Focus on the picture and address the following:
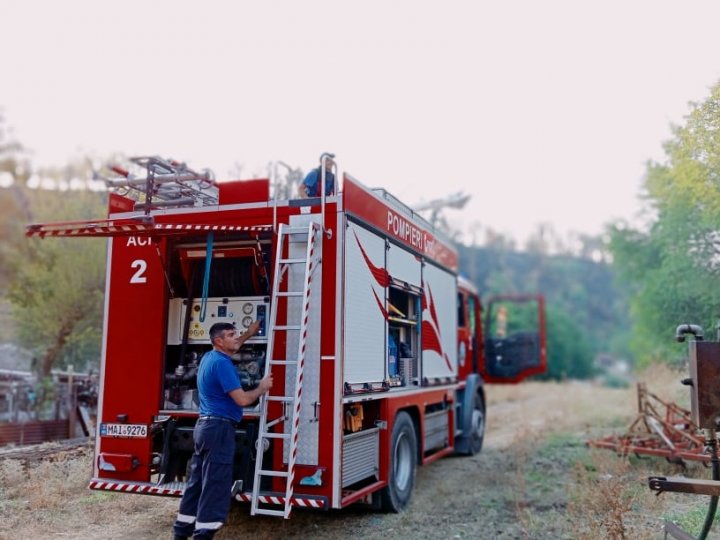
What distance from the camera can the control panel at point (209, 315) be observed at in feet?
21.4

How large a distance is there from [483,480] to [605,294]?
7919 centimetres

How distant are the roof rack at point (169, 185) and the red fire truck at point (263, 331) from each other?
19mm

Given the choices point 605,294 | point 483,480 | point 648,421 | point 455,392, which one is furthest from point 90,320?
point 605,294

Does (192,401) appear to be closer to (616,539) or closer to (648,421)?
(616,539)

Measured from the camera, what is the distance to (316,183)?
6887 millimetres

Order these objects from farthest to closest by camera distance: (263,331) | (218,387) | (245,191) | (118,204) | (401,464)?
1. (401,464)
2. (118,204)
3. (245,191)
4. (263,331)
5. (218,387)

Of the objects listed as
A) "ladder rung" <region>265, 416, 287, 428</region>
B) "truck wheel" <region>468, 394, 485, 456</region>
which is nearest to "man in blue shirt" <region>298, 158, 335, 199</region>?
"ladder rung" <region>265, 416, 287, 428</region>

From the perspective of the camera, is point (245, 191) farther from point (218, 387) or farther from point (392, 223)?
point (218, 387)

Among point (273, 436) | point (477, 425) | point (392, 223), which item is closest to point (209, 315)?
point (273, 436)

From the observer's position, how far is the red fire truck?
227 inches

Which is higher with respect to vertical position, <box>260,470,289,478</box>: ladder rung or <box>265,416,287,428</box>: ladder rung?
<box>265,416,287,428</box>: ladder rung

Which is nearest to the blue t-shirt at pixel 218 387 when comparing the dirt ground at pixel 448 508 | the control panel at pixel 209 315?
the control panel at pixel 209 315

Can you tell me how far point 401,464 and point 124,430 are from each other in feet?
10.1

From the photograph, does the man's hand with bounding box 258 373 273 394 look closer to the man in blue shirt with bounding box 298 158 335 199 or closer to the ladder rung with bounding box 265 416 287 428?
the ladder rung with bounding box 265 416 287 428
